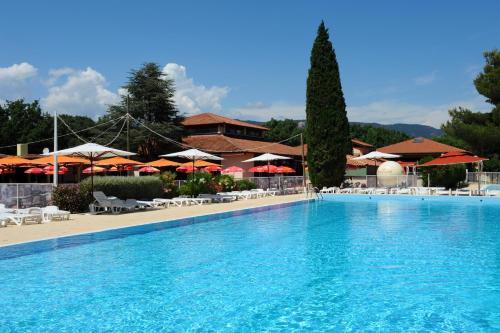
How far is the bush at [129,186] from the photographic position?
65.2 feet

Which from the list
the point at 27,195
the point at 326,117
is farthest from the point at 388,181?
the point at 27,195

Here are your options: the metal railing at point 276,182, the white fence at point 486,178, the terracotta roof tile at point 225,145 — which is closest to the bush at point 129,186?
the metal railing at point 276,182

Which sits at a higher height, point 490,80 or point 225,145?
point 490,80

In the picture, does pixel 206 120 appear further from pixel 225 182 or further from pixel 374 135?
pixel 374 135

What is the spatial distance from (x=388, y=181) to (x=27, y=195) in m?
24.5

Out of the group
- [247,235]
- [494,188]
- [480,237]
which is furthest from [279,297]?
[494,188]

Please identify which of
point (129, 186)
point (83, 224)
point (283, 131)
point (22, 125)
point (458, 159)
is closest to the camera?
point (83, 224)

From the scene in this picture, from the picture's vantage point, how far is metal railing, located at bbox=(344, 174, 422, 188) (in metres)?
32.5

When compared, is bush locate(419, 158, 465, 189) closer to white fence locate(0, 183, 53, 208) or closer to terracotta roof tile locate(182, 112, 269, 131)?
terracotta roof tile locate(182, 112, 269, 131)

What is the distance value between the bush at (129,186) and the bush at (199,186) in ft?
5.16

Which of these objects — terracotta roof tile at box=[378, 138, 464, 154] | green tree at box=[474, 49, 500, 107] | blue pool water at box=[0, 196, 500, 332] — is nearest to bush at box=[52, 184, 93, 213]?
blue pool water at box=[0, 196, 500, 332]

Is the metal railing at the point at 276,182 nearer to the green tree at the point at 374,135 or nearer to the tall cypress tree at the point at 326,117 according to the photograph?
the tall cypress tree at the point at 326,117

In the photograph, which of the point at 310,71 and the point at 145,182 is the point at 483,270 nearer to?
the point at 145,182

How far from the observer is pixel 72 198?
17.9 metres
